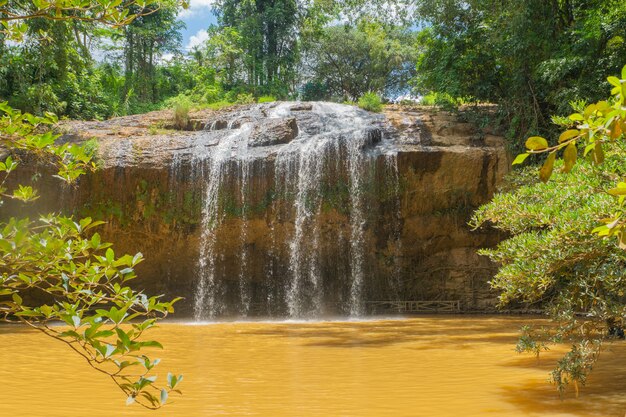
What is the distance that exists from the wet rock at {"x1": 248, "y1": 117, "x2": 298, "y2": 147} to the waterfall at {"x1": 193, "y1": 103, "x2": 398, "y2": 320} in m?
0.03

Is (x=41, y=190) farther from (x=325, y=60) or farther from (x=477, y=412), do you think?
(x=325, y=60)

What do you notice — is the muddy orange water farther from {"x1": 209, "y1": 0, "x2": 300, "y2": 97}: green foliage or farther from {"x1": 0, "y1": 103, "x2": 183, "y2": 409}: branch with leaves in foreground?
{"x1": 209, "y1": 0, "x2": 300, "y2": 97}: green foliage

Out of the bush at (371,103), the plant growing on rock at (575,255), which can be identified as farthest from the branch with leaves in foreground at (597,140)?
the bush at (371,103)

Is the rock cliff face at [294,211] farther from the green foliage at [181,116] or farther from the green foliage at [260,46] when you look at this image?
the green foliage at [260,46]

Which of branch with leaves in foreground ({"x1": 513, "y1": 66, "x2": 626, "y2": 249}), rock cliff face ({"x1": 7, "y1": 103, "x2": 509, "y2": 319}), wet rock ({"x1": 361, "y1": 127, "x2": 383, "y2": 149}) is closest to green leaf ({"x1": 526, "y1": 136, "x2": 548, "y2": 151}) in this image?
branch with leaves in foreground ({"x1": 513, "y1": 66, "x2": 626, "y2": 249})

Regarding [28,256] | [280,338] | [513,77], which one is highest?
[513,77]

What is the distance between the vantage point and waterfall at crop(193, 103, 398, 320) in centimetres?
1496

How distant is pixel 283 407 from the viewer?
441 centimetres

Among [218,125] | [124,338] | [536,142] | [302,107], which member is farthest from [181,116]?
[536,142]

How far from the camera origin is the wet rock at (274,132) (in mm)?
15523

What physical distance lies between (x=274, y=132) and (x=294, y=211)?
2217 millimetres

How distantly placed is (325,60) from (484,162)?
21.3 metres

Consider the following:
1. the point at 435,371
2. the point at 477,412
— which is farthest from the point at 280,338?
the point at 477,412

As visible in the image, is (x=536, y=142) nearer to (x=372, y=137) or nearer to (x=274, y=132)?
(x=372, y=137)
